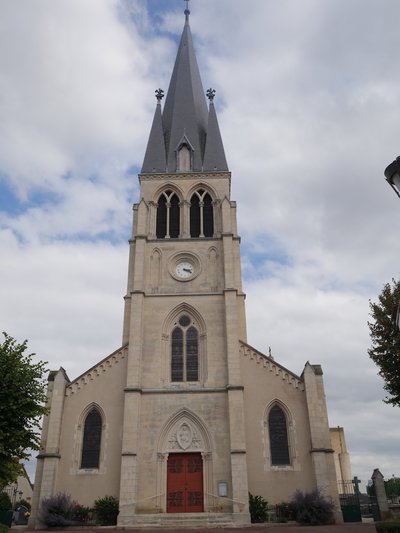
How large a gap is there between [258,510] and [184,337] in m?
8.94

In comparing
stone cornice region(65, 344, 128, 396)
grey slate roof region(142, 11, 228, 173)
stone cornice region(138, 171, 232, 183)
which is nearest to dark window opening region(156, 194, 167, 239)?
stone cornice region(138, 171, 232, 183)

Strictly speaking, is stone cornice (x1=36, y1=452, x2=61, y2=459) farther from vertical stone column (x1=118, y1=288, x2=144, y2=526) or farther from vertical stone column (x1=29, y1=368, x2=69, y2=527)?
vertical stone column (x1=118, y1=288, x2=144, y2=526)

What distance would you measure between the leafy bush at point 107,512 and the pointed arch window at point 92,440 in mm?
1944

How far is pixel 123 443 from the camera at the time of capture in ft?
73.0

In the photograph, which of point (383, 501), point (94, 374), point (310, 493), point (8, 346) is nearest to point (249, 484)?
point (310, 493)

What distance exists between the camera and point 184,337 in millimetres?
25844

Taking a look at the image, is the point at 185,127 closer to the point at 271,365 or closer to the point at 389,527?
the point at 271,365

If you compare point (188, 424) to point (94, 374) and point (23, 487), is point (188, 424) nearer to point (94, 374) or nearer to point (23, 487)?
point (94, 374)

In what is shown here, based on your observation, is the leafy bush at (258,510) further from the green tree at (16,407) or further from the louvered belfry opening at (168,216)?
the louvered belfry opening at (168,216)

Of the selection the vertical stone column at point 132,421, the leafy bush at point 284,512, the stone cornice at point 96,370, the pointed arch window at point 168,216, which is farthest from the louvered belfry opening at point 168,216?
the leafy bush at point 284,512

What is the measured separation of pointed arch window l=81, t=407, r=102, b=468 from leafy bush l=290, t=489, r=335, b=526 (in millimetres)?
9260

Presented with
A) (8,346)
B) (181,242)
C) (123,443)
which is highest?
(181,242)

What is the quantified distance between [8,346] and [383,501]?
17.1 metres

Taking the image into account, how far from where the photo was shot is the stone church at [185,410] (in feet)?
71.9
